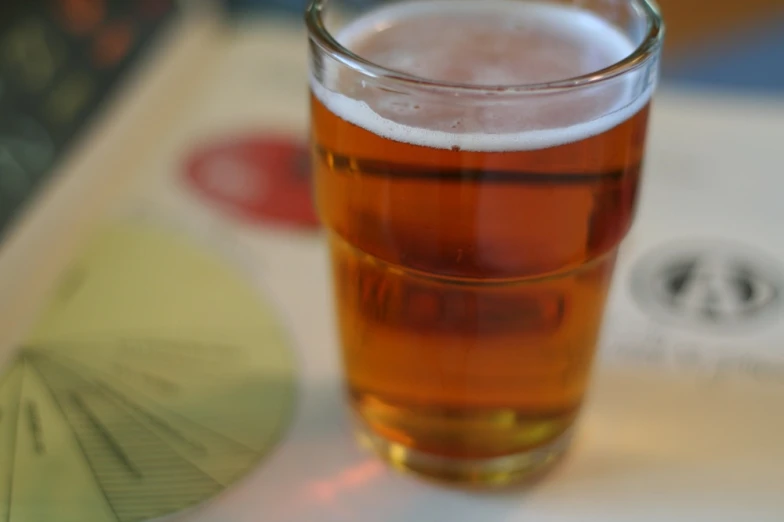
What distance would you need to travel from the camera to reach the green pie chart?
0.41m

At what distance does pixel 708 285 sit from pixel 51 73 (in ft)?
1.62

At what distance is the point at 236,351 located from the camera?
503 millimetres

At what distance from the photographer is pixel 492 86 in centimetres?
33

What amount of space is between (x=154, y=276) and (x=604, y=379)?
298 mm

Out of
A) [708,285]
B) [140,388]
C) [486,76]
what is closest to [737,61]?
[708,285]

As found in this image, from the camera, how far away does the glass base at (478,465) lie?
1.39 ft

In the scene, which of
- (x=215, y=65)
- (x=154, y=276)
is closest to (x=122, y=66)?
(x=215, y=65)

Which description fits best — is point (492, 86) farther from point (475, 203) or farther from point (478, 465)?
point (478, 465)

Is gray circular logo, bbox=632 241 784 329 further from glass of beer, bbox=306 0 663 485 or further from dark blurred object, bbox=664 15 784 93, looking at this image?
dark blurred object, bbox=664 15 784 93

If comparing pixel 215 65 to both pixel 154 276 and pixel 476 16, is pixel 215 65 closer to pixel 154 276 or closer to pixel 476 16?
pixel 154 276

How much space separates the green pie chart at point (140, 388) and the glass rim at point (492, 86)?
20 cm

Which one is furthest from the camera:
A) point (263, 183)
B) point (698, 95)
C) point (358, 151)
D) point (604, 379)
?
point (698, 95)

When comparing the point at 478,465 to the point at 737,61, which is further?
the point at 737,61

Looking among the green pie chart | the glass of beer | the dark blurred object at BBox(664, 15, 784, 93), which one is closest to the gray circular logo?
the glass of beer
